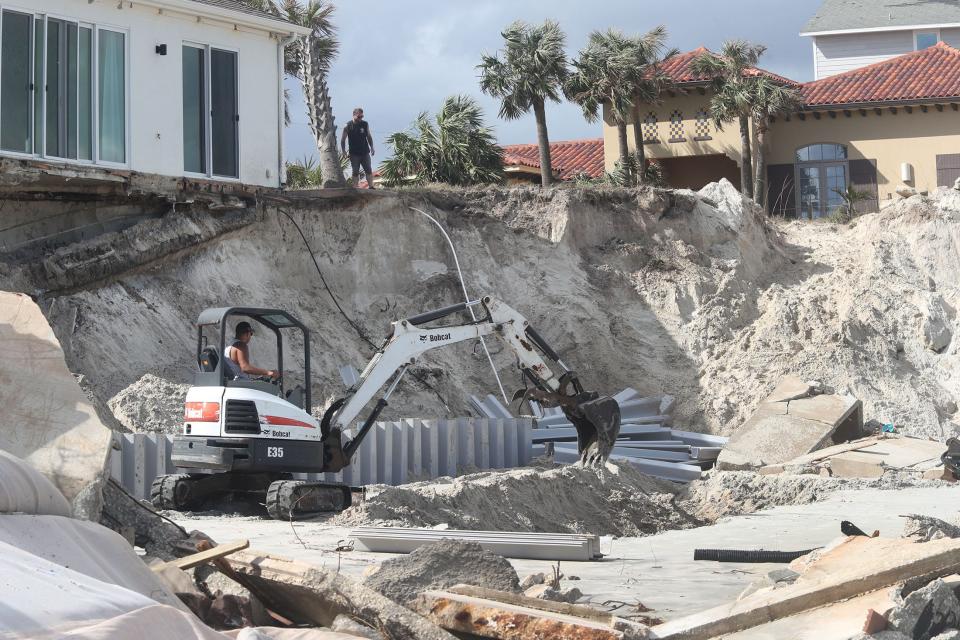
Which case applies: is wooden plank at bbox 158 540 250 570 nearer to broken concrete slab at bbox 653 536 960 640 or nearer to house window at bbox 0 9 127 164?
broken concrete slab at bbox 653 536 960 640

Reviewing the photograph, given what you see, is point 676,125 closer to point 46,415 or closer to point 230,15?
point 230,15

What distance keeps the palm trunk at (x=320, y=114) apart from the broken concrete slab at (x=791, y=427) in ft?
40.0

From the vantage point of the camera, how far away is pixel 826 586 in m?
7.11

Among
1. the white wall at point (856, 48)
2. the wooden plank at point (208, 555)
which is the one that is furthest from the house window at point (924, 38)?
the wooden plank at point (208, 555)

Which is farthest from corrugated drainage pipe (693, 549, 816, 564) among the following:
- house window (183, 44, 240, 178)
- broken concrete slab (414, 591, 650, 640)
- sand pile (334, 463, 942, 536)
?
house window (183, 44, 240, 178)

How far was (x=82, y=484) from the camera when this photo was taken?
789 cm

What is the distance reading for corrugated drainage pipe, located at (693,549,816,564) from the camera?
34.2ft

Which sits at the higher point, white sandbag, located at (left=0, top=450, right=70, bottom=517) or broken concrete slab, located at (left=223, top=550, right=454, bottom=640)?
white sandbag, located at (left=0, top=450, right=70, bottom=517)

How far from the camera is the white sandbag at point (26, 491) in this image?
269 inches

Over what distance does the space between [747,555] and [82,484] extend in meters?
5.69

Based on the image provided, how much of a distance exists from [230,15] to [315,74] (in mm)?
8078

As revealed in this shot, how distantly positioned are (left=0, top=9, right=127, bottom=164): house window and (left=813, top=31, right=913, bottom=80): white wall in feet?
115

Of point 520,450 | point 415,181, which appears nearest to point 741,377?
point 520,450

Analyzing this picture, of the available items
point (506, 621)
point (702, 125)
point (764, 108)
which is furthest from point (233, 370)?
point (702, 125)
